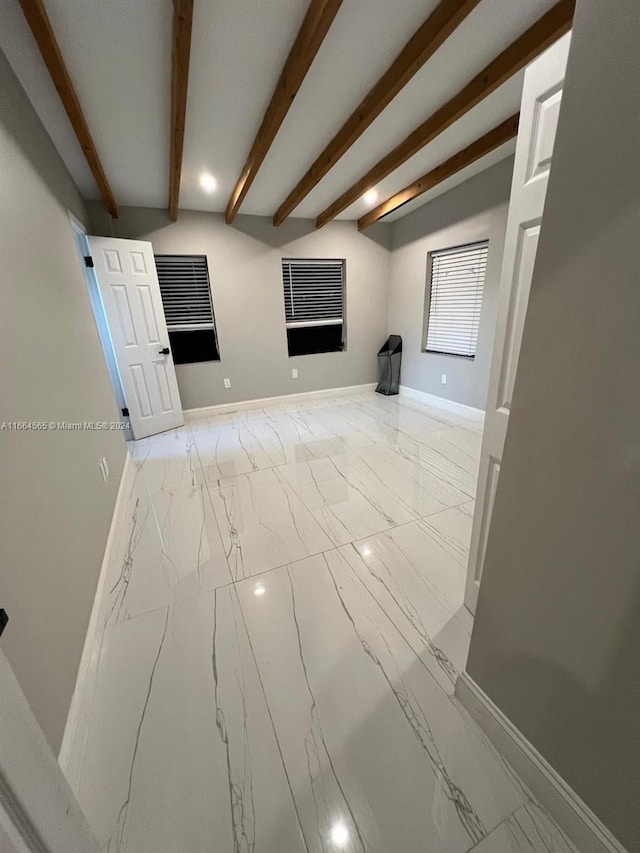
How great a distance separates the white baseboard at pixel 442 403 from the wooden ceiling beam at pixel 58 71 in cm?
424

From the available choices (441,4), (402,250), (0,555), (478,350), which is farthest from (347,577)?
(402,250)

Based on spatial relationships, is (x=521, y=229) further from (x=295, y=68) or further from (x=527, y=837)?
(x=527, y=837)

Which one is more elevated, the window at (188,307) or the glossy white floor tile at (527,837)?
the window at (188,307)

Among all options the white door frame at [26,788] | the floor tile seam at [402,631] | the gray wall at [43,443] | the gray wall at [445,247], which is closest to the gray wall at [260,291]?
the gray wall at [445,247]

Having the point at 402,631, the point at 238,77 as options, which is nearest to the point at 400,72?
the point at 238,77

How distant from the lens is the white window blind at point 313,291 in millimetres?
4480

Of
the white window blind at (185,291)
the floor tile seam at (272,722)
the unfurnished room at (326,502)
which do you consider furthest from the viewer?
the white window blind at (185,291)

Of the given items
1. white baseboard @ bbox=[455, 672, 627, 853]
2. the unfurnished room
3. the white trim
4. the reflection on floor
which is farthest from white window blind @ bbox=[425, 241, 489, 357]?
white baseboard @ bbox=[455, 672, 627, 853]

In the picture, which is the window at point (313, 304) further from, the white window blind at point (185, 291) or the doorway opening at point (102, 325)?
the doorway opening at point (102, 325)

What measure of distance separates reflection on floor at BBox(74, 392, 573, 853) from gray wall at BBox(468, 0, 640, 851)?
351 millimetres

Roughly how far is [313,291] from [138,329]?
242 centimetres

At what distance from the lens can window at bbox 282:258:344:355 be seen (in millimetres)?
4504

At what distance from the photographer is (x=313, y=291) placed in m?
4.65

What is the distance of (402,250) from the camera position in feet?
15.0
